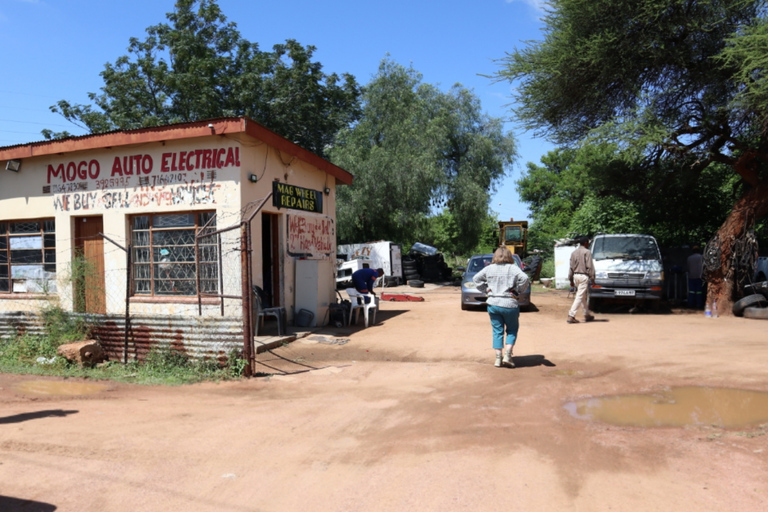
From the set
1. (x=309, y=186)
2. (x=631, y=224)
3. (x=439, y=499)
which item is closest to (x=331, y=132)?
(x=631, y=224)

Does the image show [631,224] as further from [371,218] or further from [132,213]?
[132,213]

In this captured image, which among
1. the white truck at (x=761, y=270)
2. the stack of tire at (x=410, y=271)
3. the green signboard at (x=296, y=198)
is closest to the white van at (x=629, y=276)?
the white truck at (x=761, y=270)

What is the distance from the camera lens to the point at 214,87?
32.1m

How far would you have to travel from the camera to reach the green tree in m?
27.9

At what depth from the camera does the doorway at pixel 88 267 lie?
34.8 ft

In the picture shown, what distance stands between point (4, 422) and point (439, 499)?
15.4ft

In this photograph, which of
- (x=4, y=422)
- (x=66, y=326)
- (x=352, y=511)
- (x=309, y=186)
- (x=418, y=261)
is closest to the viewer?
(x=352, y=511)

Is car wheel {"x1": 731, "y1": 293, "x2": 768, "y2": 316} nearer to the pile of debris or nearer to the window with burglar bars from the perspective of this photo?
the window with burglar bars

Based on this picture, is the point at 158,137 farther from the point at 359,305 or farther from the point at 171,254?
the point at 359,305

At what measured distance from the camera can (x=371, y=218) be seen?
95.3ft

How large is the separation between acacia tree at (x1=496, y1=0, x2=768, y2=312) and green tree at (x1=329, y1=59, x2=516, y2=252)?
11617 mm

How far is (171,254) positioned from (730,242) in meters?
12.9

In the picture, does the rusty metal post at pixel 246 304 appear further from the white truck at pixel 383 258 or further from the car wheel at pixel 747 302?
the white truck at pixel 383 258

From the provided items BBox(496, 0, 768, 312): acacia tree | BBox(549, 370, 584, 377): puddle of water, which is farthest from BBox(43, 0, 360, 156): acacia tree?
BBox(549, 370, 584, 377): puddle of water
